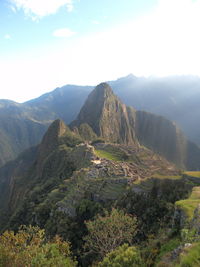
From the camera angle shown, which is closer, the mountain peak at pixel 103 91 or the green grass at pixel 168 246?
the green grass at pixel 168 246

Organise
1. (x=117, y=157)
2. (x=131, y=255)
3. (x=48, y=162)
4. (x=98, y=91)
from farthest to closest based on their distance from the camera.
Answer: (x=98, y=91) → (x=48, y=162) → (x=117, y=157) → (x=131, y=255)

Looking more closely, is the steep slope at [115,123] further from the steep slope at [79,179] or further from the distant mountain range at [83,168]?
the steep slope at [79,179]

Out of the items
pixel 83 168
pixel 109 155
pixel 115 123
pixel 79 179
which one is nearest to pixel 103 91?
pixel 115 123

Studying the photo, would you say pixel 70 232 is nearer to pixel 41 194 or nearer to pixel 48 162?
Answer: pixel 41 194

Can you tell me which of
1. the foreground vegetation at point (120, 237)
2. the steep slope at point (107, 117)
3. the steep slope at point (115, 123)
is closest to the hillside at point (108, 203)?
the foreground vegetation at point (120, 237)

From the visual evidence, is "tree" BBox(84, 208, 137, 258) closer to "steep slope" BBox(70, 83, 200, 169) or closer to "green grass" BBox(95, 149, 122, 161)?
"green grass" BBox(95, 149, 122, 161)

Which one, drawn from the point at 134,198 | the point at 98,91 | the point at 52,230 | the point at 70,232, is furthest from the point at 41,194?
the point at 98,91

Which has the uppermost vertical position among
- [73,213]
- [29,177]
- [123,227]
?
[123,227]

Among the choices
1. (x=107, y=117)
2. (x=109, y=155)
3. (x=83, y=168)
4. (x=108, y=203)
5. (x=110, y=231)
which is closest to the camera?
(x=110, y=231)

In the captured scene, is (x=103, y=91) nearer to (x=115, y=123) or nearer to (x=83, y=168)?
(x=115, y=123)
